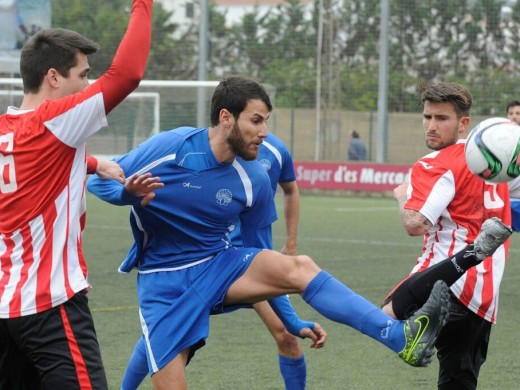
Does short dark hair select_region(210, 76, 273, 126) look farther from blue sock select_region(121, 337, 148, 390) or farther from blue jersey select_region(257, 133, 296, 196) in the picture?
blue jersey select_region(257, 133, 296, 196)

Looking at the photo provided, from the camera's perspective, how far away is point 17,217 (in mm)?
4125

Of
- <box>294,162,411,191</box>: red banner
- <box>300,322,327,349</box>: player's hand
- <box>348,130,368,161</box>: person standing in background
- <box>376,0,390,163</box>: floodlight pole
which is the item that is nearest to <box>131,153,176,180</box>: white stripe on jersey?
<box>300,322,327,349</box>: player's hand

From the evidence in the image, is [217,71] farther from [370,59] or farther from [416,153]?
[416,153]

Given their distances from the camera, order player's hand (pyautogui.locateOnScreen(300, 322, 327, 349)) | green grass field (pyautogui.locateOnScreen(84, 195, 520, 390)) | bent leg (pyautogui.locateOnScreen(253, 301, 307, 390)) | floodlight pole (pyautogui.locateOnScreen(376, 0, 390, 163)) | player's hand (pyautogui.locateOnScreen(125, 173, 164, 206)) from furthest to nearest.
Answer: floodlight pole (pyautogui.locateOnScreen(376, 0, 390, 163)) → green grass field (pyautogui.locateOnScreen(84, 195, 520, 390)) → bent leg (pyautogui.locateOnScreen(253, 301, 307, 390)) → player's hand (pyautogui.locateOnScreen(300, 322, 327, 349)) → player's hand (pyautogui.locateOnScreen(125, 173, 164, 206))

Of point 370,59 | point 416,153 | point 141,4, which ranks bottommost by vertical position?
point 416,153

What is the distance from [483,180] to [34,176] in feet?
6.51

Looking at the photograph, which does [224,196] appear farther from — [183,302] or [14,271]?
[14,271]

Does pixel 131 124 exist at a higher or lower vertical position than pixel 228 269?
lower

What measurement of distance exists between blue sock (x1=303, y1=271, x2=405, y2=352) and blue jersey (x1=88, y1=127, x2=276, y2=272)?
1.89 ft

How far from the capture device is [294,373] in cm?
610

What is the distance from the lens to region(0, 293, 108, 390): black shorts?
13.2 feet

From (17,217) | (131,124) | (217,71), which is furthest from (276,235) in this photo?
(217,71)

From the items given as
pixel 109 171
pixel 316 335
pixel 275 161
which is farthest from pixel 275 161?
pixel 109 171

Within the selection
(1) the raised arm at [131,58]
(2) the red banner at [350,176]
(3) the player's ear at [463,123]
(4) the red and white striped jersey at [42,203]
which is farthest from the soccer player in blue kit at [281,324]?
(2) the red banner at [350,176]
